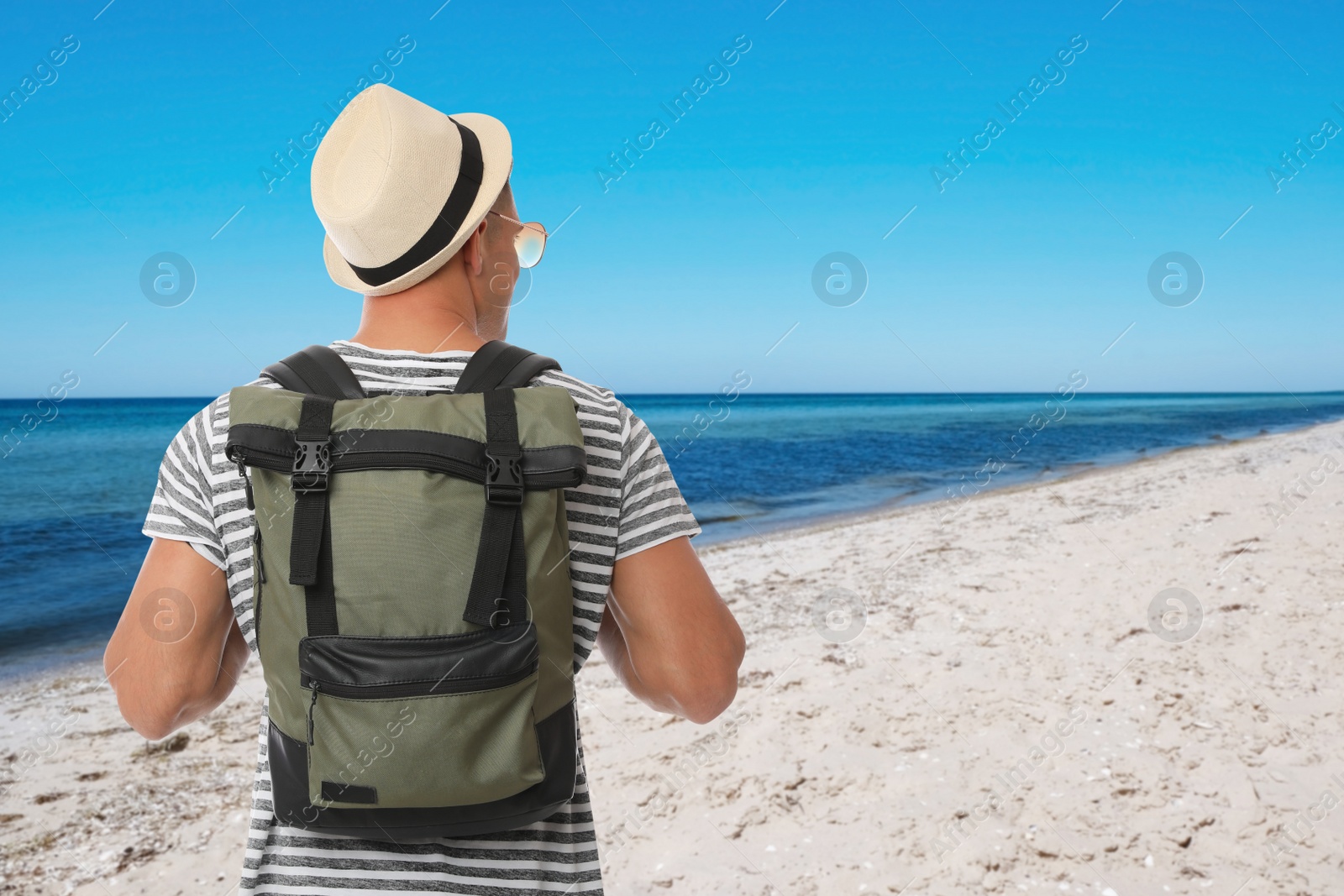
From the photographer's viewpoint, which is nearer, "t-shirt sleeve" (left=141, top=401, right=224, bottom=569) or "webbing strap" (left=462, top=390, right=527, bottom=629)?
"webbing strap" (left=462, top=390, right=527, bottom=629)

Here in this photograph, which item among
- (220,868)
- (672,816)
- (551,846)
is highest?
(551,846)

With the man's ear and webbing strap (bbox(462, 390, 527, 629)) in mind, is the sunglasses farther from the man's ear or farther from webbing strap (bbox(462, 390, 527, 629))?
webbing strap (bbox(462, 390, 527, 629))

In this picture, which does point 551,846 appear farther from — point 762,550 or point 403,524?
point 762,550

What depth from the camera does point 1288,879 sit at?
307cm

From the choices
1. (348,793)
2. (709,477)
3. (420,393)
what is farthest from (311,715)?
(709,477)

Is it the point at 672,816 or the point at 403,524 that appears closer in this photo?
the point at 403,524

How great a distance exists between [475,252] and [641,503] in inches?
18.1

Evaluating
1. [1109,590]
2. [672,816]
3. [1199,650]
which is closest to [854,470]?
[1109,590]

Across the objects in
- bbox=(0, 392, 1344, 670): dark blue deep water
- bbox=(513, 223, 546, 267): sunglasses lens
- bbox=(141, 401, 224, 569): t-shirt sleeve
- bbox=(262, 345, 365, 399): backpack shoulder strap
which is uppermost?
bbox=(513, 223, 546, 267): sunglasses lens

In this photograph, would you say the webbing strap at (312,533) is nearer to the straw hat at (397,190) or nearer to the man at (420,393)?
the man at (420,393)

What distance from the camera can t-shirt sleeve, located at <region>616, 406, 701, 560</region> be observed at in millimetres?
1176

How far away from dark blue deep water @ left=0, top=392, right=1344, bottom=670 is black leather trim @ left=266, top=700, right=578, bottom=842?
27.4 ft

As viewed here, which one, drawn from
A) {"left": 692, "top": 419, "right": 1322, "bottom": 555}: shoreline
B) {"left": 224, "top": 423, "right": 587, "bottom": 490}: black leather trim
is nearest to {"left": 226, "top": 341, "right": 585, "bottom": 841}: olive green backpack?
{"left": 224, "top": 423, "right": 587, "bottom": 490}: black leather trim

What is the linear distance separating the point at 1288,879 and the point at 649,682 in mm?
3233
